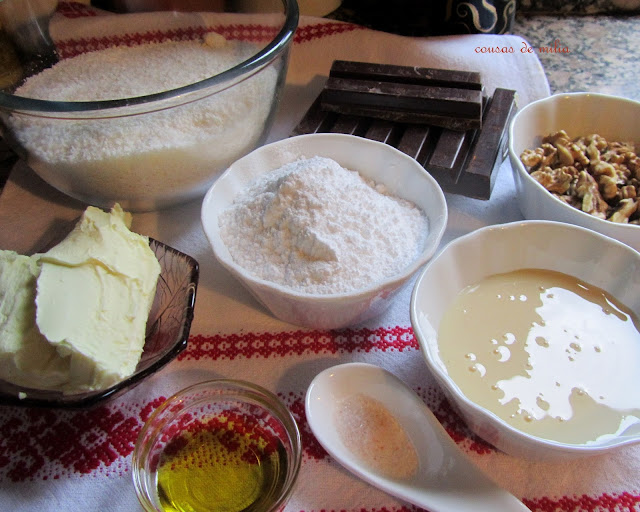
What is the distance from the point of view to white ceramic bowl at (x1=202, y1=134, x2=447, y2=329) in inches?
21.1

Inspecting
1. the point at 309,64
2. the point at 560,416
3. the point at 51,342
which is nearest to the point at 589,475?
the point at 560,416

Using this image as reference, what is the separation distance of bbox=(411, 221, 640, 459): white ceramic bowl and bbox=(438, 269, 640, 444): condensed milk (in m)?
0.01

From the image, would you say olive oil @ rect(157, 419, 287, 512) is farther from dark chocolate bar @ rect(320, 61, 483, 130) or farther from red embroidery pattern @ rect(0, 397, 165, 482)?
dark chocolate bar @ rect(320, 61, 483, 130)

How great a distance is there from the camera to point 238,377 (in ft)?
1.91

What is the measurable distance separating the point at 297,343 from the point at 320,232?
127 millimetres

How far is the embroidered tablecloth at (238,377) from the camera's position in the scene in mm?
492

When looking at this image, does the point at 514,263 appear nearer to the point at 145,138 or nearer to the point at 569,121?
the point at 569,121

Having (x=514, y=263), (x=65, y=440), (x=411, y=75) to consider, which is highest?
(x=411, y=75)

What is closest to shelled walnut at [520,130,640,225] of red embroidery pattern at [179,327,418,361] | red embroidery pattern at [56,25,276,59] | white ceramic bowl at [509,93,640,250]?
white ceramic bowl at [509,93,640,250]

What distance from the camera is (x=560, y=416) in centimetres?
49

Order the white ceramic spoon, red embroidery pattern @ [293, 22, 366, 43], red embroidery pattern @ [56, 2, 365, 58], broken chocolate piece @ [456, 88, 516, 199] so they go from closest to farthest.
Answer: the white ceramic spoon
broken chocolate piece @ [456, 88, 516, 199]
red embroidery pattern @ [56, 2, 365, 58]
red embroidery pattern @ [293, 22, 366, 43]

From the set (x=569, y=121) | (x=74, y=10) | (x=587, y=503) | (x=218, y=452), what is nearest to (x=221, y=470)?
(x=218, y=452)

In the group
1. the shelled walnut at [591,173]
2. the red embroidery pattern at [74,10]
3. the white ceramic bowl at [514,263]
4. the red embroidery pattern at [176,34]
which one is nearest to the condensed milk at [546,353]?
the white ceramic bowl at [514,263]

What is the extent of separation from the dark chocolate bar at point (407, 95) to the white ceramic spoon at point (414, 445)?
41 cm
